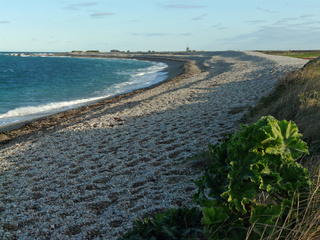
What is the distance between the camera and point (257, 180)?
2.10 metres

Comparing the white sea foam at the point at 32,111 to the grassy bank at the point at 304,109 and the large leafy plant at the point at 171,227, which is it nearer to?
the grassy bank at the point at 304,109

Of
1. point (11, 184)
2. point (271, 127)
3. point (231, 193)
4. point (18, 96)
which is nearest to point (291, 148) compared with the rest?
point (271, 127)

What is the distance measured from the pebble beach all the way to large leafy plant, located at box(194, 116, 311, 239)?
2065mm

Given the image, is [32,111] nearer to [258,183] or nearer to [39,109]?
[39,109]

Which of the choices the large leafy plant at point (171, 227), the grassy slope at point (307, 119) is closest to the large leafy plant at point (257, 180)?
the grassy slope at point (307, 119)

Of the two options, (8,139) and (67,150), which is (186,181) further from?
(8,139)

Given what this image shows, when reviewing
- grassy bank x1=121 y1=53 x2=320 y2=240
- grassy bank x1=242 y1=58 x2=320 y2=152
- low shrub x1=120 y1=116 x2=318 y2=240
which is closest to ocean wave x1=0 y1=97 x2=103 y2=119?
grassy bank x1=242 y1=58 x2=320 y2=152

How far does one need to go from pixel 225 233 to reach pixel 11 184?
17.3 ft

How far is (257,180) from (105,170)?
4.57 m

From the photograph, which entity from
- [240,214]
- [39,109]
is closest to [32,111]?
[39,109]

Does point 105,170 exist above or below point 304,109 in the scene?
below

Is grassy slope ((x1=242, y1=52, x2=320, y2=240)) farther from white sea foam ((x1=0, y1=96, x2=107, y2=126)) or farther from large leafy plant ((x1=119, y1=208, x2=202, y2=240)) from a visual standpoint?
white sea foam ((x1=0, y1=96, x2=107, y2=126))

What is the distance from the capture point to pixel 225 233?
7.52 ft

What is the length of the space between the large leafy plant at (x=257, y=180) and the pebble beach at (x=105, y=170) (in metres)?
2.07
